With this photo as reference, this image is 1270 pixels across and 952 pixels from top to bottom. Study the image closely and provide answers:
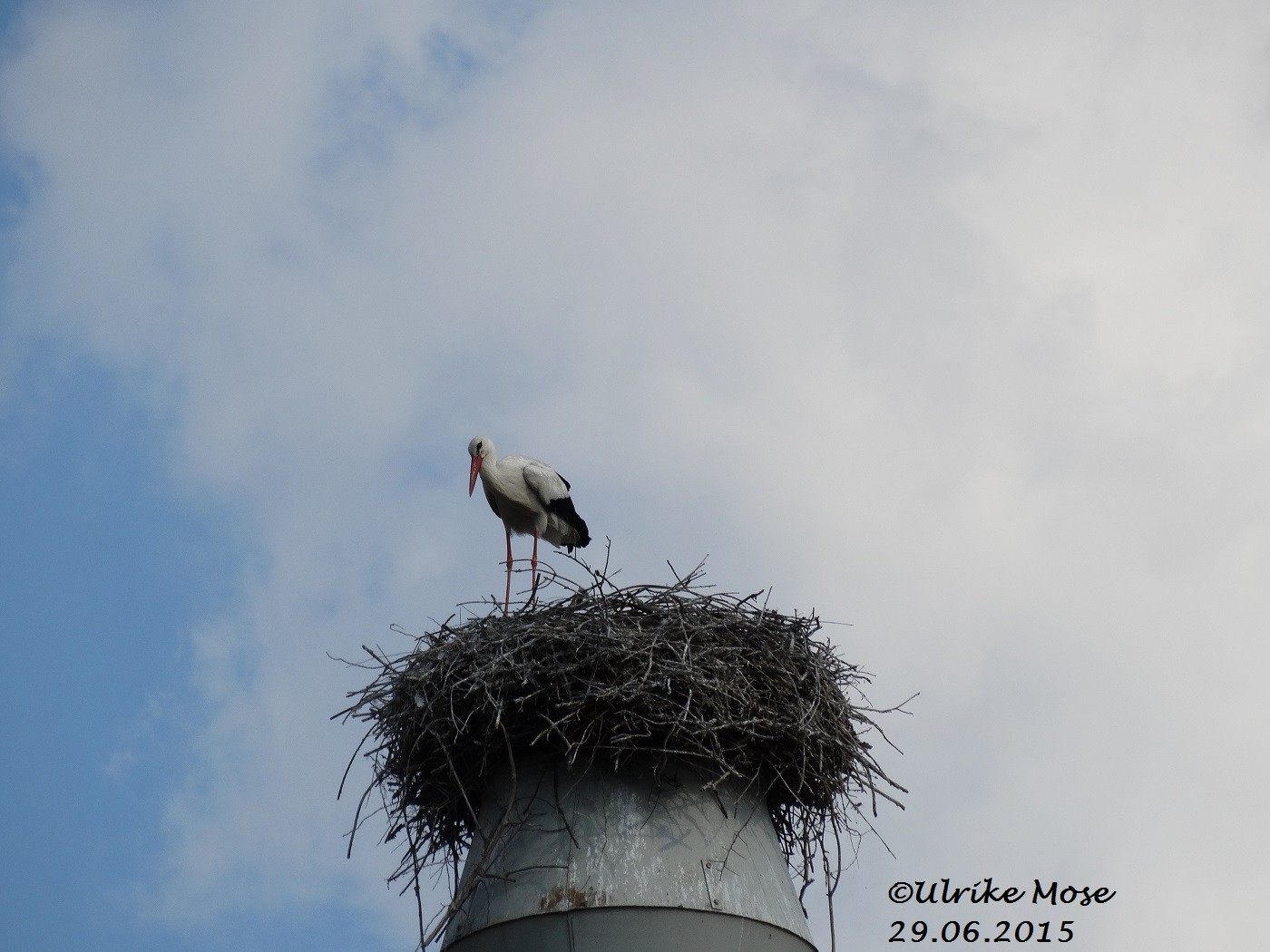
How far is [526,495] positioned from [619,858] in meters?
4.61

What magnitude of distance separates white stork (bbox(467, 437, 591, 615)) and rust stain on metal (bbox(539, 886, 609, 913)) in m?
4.29

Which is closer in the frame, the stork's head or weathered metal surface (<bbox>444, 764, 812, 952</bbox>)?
weathered metal surface (<bbox>444, 764, 812, 952</bbox>)

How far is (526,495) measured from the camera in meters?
10.5

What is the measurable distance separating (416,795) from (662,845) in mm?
1407

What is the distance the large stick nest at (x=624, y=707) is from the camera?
21.1 feet

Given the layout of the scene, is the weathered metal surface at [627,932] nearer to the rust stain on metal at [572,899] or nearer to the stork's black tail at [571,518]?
the rust stain on metal at [572,899]

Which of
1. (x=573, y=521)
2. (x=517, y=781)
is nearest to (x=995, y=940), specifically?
(x=517, y=781)

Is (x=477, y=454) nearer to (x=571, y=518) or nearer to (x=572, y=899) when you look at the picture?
(x=571, y=518)

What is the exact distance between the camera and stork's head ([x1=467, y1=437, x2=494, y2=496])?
10477mm

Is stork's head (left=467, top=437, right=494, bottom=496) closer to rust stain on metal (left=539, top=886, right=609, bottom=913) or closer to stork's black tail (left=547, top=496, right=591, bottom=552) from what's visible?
stork's black tail (left=547, top=496, right=591, bottom=552)

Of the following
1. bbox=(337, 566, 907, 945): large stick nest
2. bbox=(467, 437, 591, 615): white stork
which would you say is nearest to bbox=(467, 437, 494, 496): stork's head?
bbox=(467, 437, 591, 615): white stork

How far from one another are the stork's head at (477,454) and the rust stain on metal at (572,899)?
4.79 meters

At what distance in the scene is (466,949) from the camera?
6.24 m

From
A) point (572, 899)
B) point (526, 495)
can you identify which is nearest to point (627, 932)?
point (572, 899)
